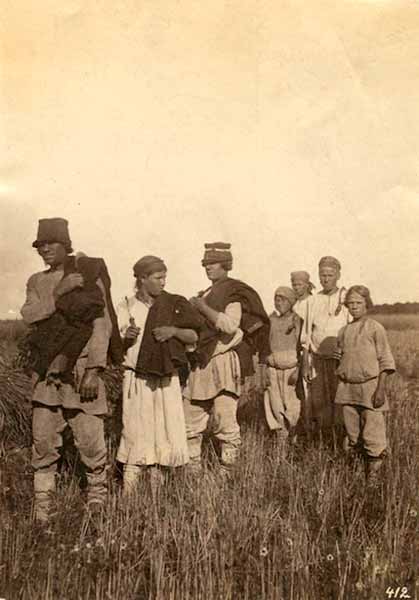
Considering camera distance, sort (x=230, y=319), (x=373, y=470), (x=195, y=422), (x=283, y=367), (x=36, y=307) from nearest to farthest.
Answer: (x=36, y=307), (x=373, y=470), (x=230, y=319), (x=195, y=422), (x=283, y=367)

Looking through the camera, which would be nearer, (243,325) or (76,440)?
(76,440)

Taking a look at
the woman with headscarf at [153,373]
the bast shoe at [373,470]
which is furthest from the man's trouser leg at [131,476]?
the bast shoe at [373,470]

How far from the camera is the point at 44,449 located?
3424 mm

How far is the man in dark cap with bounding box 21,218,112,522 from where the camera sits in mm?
3424

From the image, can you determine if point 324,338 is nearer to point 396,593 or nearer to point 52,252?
point 52,252

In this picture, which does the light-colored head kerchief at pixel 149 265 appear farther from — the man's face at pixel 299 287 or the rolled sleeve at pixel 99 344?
the man's face at pixel 299 287

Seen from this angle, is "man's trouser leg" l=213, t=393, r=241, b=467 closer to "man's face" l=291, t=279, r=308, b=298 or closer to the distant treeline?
the distant treeline

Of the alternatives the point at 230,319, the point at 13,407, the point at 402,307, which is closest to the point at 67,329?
the point at 230,319

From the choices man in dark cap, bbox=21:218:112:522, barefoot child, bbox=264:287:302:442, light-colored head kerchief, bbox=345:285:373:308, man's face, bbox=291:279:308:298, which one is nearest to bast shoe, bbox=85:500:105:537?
man in dark cap, bbox=21:218:112:522

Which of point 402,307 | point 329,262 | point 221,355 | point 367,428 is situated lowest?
point 367,428

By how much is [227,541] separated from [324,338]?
265 centimetres

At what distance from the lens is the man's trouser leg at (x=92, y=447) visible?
3465 mm

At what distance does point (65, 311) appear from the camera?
3420 mm

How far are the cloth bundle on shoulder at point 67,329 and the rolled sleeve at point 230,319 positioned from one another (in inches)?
40.5
